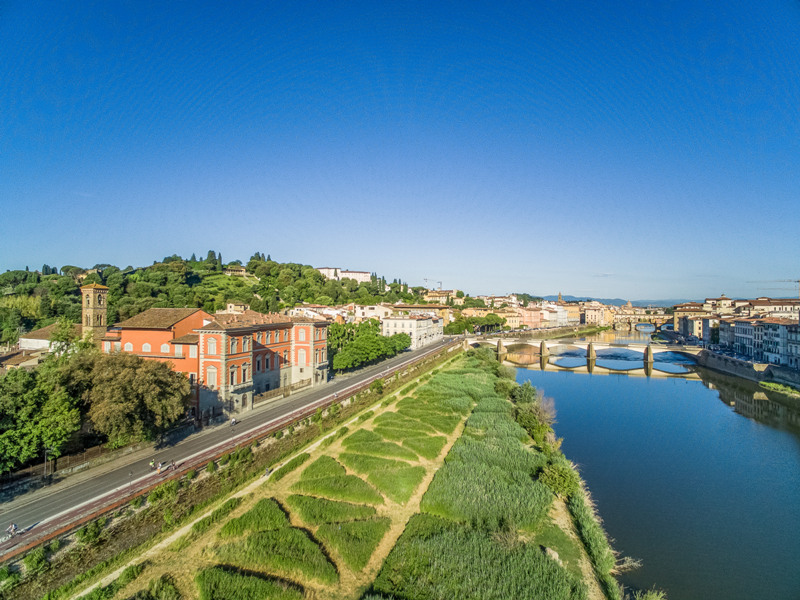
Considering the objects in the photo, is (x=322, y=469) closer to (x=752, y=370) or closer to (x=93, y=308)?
(x=93, y=308)

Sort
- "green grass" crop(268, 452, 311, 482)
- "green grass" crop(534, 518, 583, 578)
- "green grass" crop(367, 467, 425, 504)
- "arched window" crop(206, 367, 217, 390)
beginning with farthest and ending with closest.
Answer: "arched window" crop(206, 367, 217, 390) → "green grass" crop(268, 452, 311, 482) → "green grass" crop(367, 467, 425, 504) → "green grass" crop(534, 518, 583, 578)

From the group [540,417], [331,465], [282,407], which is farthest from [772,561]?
[282,407]

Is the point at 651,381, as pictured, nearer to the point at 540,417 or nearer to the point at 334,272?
the point at 540,417

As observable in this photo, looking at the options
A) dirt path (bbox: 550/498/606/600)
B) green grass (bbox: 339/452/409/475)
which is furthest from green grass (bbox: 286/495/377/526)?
dirt path (bbox: 550/498/606/600)

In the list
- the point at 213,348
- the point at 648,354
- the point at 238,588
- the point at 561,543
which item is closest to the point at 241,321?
the point at 213,348

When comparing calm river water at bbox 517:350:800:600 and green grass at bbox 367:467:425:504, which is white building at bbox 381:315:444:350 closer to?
calm river water at bbox 517:350:800:600
